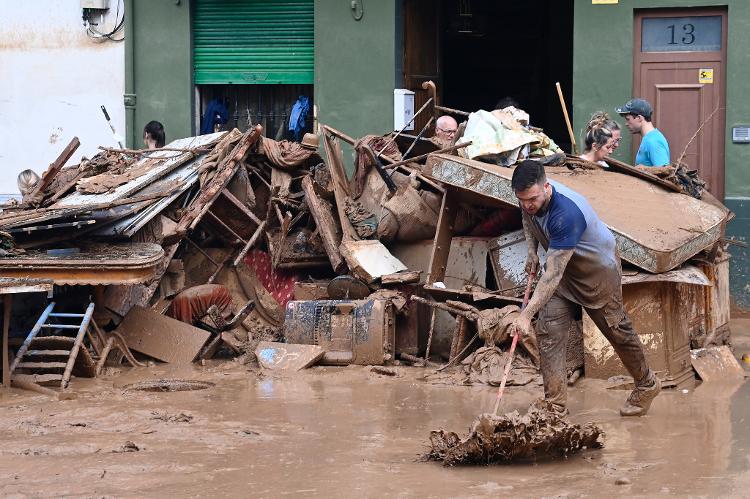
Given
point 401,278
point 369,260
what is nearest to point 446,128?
point 369,260

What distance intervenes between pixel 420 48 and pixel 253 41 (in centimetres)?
210

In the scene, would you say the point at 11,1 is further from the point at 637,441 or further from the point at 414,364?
the point at 637,441

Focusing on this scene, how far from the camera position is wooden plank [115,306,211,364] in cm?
1039

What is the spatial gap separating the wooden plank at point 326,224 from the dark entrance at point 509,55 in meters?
4.22

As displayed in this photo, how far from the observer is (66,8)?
49.6 ft

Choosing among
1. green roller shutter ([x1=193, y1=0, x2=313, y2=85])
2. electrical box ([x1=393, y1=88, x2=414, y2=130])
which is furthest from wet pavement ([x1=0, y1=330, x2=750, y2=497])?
green roller shutter ([x1=193, y1=0, x2=313, y2=85])

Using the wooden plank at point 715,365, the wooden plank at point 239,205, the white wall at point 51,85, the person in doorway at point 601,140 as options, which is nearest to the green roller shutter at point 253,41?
the white wall at point 51,85

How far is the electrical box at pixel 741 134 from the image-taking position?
12560 millimetres

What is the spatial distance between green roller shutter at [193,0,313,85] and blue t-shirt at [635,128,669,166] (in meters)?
4.91

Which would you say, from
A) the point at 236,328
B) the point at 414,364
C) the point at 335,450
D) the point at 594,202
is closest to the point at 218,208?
the point at 236,328

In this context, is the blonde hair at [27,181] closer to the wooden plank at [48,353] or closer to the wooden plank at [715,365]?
the wooden plank at [48,353]

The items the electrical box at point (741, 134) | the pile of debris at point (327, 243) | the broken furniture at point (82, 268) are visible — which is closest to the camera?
the broken furniture at point (82, 268)

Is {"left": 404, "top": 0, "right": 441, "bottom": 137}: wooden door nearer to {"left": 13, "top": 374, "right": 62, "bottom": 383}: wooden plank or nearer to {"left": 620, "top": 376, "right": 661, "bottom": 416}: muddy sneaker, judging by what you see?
{"left": 13, "top": 374, "right": 62, "bottom": 383}: wooden plank

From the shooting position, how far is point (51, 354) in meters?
9.43
